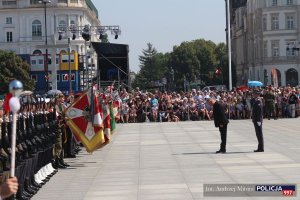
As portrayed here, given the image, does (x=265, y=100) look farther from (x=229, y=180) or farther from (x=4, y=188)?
(x=4, y=188)

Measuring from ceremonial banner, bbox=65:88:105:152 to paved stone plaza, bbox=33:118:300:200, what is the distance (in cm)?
60

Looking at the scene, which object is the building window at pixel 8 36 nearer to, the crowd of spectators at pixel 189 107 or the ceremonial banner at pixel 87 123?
the crowd of spectators at pixel 189 107

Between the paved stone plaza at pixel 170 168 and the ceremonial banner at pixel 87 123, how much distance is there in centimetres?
60

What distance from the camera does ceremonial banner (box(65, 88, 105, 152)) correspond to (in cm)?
2119

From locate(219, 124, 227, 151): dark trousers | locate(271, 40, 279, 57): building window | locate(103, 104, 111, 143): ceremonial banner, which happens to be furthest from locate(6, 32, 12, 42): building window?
locate(219, 124, 227, 151): dark trousers

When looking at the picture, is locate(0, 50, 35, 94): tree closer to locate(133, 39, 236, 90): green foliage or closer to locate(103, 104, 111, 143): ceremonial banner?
locate(133, 39, 236, 90): green foliage

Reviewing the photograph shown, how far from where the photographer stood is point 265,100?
43.1m

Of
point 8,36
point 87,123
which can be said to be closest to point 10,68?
point 8,36

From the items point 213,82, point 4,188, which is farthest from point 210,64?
point 4,188

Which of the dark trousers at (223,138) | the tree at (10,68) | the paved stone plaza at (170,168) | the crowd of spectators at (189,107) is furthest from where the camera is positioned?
the tree at (10,68)

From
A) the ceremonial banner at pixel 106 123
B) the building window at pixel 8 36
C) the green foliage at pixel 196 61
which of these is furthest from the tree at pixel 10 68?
the ceremonial banner at pixel 106 123

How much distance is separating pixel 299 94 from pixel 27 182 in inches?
1315

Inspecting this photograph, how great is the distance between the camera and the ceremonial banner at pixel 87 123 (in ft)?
69.5

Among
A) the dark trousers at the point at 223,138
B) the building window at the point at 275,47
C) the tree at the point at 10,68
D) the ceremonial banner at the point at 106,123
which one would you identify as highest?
the building window at the point at 275,47
